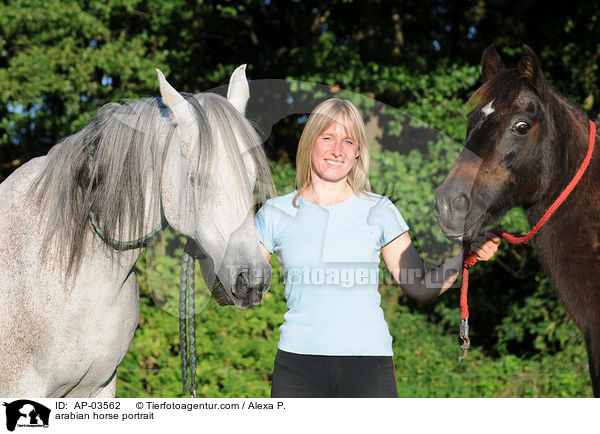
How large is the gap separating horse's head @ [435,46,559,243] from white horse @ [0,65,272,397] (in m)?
0.83

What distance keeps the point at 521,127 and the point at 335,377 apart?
133 centimetres

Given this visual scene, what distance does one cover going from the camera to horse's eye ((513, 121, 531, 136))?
2.26 meters

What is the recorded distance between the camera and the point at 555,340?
6484mm

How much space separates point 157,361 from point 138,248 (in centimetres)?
357

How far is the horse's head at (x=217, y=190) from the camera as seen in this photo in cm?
180

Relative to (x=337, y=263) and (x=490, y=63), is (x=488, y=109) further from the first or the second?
(x=337, y=263)

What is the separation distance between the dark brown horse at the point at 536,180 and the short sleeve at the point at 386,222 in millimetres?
209

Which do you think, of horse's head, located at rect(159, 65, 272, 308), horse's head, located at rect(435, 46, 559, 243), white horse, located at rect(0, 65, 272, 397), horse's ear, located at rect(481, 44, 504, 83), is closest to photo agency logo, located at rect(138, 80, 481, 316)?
horse's ear, located at rect(481, 44, 504, 83)

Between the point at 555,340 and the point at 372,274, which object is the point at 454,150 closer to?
the point at 555,340

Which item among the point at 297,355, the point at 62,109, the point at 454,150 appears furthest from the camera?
the point at 62,109

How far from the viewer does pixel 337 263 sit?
2012mm

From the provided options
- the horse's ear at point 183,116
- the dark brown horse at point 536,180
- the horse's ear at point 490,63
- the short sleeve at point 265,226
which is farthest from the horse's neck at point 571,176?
the horse's ear at point 183,116
